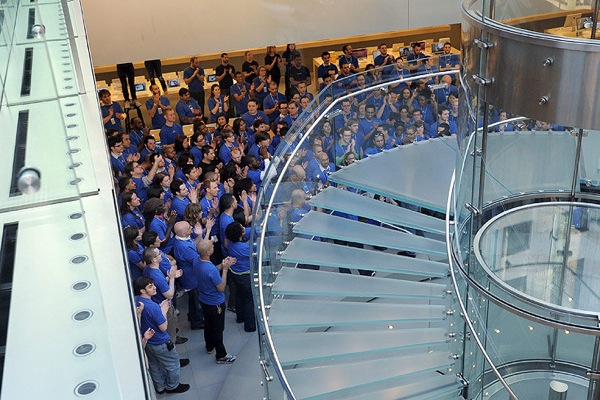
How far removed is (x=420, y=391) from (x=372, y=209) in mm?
1951

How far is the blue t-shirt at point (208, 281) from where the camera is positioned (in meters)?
6.50

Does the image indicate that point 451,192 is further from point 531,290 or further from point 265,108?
point 265,108

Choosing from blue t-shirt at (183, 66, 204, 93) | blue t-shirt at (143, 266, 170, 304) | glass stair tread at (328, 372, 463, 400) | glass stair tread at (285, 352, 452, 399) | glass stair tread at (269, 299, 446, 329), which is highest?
blue t-shirt at (183, 66, 204, 93)

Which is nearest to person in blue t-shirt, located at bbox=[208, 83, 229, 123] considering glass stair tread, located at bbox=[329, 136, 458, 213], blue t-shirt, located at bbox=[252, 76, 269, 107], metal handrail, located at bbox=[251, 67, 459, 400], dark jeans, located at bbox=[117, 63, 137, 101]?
blue t-shirt, located at bbox=[252, 76, 269, 107]

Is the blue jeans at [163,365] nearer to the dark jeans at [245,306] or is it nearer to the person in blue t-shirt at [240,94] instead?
the dark jeans at [245,306]

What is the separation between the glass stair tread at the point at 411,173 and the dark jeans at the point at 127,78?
613 centimetres

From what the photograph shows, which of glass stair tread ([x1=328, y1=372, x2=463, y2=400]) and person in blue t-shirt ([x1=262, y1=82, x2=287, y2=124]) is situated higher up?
person in blue t-shirt ([x1=262, y1=82, x2=287, y2=124])

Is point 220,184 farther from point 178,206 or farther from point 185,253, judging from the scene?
point 185,253

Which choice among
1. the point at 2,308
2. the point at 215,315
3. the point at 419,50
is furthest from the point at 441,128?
the point at 2,308

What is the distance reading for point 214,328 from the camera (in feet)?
22.4

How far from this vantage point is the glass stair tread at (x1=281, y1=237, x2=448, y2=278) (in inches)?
260

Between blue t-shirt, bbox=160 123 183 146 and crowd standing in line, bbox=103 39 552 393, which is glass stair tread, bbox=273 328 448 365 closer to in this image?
crowd standing in line, bbox=103 39 552 393

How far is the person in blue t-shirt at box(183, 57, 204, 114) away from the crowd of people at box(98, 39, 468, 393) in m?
2.16

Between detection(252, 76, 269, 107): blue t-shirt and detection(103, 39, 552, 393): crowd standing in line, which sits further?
detection(252, 76, 269, 107): blue t-shirt
